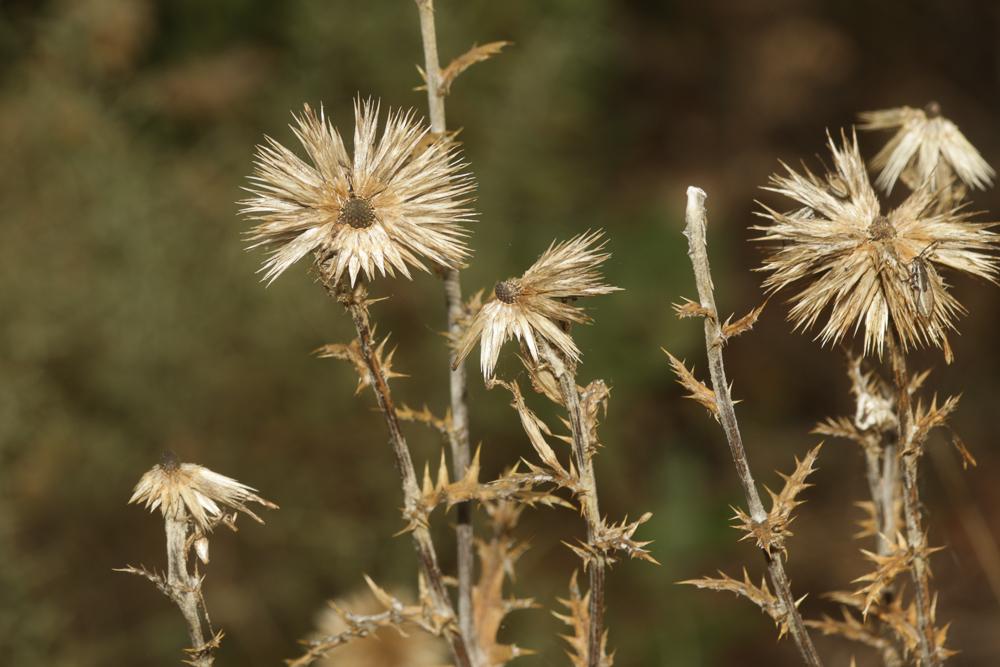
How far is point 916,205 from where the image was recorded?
1.81 meters

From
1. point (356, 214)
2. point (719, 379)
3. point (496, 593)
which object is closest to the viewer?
point (719, 379)

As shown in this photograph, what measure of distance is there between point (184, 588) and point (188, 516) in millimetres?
143

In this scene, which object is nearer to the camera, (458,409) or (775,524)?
(775,524)

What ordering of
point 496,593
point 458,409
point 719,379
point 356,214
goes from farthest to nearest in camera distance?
point 496,593, point 458,409, point 356,214, point 719,379

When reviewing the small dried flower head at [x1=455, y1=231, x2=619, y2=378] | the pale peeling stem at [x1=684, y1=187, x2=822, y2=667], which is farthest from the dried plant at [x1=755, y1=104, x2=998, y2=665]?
the small dried flower head at [x1=455, y1=231, x2=619, y2=378]

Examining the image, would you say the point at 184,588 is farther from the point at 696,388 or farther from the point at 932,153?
the point at 932,153

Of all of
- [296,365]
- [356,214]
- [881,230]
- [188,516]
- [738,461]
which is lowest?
[738,461]

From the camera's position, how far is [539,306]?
68.6 inches

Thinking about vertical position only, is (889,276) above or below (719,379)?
above

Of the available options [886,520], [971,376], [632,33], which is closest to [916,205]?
[886,520]

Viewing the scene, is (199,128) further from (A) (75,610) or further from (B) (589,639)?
(B) (589,639)

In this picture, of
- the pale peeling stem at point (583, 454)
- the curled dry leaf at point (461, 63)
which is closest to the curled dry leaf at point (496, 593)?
the pale peeling stem at point (583, 454)

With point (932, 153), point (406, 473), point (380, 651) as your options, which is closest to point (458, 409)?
point (406, 473)

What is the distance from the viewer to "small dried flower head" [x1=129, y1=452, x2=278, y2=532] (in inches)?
70.4
